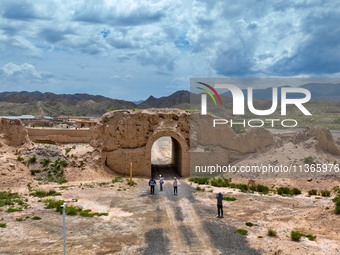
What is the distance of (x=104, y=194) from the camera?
19.4 metres

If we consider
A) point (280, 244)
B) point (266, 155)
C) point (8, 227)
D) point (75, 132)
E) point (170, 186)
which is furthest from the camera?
point (75, 132)

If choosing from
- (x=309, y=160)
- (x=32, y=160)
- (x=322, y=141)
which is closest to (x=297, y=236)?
(x=309, y=160)

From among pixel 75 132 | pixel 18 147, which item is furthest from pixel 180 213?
pixel 75 132

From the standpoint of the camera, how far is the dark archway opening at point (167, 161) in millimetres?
27031

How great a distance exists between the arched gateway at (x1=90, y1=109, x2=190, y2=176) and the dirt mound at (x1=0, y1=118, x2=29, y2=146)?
5469 millimetres

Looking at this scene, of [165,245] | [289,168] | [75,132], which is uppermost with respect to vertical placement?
[75,132]

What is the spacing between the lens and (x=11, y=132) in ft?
77.9

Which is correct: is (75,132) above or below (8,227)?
above

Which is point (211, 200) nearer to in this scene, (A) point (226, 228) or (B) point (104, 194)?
(A) point (226, 228)

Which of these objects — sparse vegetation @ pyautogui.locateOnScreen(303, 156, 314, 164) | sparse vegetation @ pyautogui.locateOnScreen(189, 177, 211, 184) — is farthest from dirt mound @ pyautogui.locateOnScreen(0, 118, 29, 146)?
sparse vegetation @ pyautogui.locateOnScreen(303, 156, 314, 164)

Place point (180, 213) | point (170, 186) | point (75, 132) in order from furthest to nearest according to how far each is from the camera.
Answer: point (75, 132) < point (170, 186) < point (180, 213)

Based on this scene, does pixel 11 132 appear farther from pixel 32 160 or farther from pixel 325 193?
pixel 325 193

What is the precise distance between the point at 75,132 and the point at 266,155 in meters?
20.9

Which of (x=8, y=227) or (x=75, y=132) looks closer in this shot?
(x=8, y=227)
